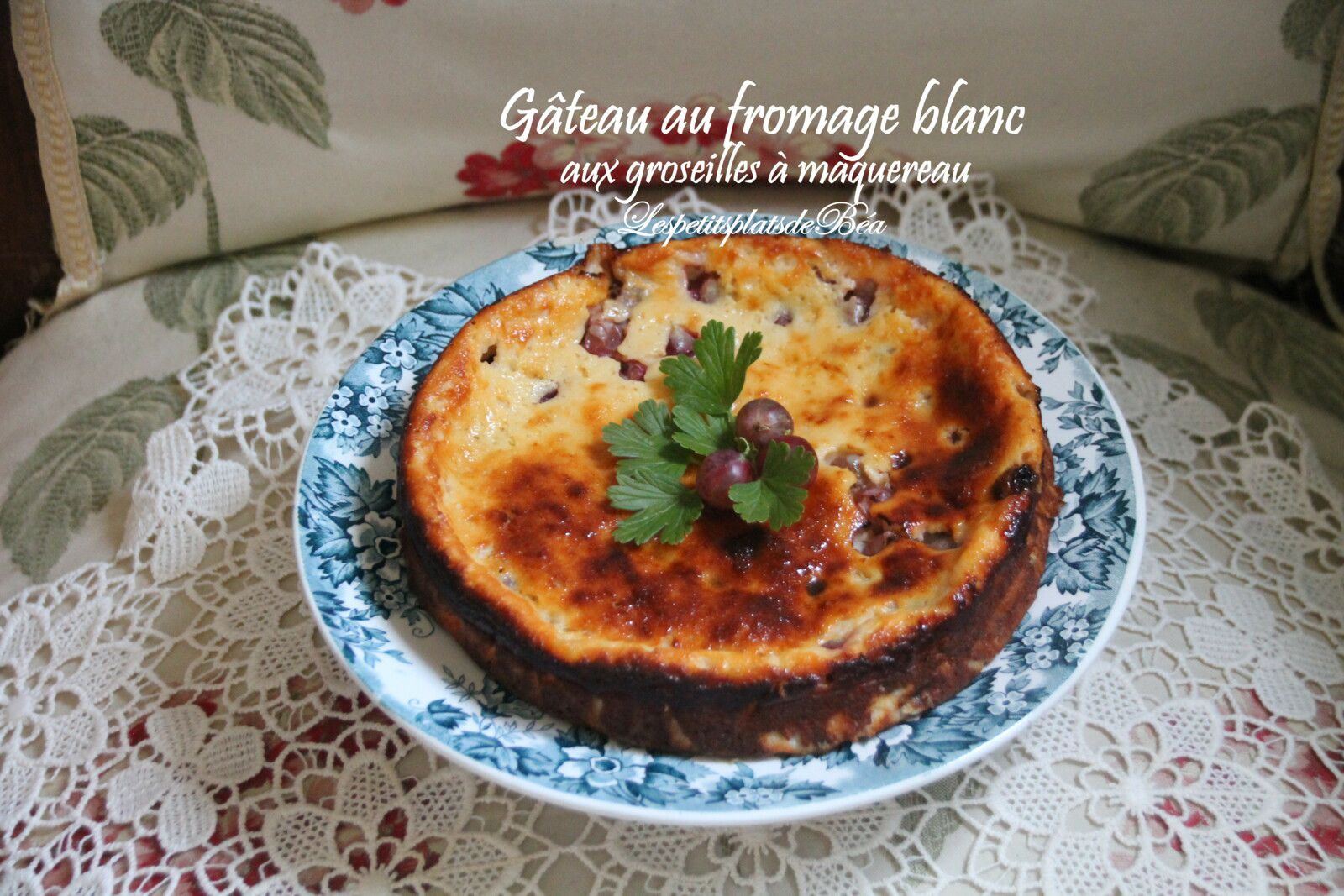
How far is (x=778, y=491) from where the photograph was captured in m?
1.71

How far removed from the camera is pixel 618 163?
9.16ft

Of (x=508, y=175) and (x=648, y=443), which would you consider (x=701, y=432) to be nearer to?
(x=648, y=443)

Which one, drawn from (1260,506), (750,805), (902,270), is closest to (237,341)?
(902,270)

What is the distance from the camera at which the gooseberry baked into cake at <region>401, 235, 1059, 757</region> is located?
1.58m

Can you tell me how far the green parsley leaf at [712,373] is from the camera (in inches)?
74.5

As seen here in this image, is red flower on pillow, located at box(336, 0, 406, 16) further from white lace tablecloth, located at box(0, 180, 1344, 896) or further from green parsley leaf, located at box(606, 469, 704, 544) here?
green parsley leaf, located at box(606, 469, 704, 544)

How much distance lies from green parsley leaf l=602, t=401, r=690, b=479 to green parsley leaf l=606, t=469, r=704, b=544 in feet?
0.05

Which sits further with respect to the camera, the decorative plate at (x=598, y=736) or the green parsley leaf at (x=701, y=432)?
the green parsley leaf at (x=701, y=432)

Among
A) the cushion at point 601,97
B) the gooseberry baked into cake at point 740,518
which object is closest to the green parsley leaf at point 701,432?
the gooseberry baked into cake at point 740,518

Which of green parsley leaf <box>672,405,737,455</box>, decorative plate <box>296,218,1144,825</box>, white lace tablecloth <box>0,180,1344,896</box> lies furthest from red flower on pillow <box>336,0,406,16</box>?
green parsley leaf <box>672,405,737,455</box>

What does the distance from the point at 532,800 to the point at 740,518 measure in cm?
55

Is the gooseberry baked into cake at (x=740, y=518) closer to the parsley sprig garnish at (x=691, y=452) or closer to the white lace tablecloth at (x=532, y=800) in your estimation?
the parsley sprig garnish at (x=691, y=452)

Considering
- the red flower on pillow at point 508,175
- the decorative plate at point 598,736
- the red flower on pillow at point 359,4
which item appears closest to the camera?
the decorative plate at point 598,736

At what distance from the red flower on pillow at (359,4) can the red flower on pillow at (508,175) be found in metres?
0.40
